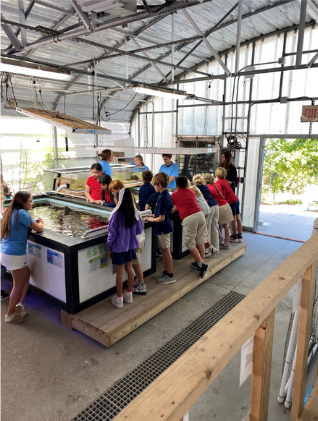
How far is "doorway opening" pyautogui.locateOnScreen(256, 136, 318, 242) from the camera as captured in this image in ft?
37.9

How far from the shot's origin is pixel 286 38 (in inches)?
328

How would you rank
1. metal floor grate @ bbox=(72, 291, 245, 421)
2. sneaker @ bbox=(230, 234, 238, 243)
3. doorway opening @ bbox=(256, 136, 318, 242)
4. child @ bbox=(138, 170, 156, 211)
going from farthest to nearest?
1. doorway opening @ bbox=(256, 136, 318, 242)
2. sneaker @ bbox=(230, 234, 238, 243)
3. child @ bbox=(138, 170, 156, 211)
4. metal floor grate @ bbox=(72, 291, 245, 421)

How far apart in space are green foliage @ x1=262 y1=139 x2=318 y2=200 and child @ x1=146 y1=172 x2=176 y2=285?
9.71m

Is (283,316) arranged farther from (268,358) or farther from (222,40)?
(222,40)

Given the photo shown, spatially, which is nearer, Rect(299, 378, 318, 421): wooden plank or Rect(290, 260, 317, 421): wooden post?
Rect(290, 260, 317, 421): wooden post

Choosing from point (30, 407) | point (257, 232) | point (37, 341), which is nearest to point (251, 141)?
point (257, 232)

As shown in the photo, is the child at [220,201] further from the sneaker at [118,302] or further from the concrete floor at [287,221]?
the sneaker at [118,302]

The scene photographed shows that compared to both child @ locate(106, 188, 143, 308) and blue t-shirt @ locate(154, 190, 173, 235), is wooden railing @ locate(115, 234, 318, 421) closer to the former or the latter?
child @ locate(106, 188, 143, 308)

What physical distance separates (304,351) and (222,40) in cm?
934

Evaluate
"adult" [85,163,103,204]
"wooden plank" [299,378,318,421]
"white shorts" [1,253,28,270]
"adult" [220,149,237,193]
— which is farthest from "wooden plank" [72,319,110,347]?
"adult" [220,149,237,193]

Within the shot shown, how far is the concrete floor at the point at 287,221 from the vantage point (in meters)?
8.65

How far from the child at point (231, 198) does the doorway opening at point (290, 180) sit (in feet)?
12.0

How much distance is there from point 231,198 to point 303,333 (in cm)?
486

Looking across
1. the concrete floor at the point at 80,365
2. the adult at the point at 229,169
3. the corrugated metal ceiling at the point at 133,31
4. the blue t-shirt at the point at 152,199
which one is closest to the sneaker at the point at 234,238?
the adult at the point at 229,169
